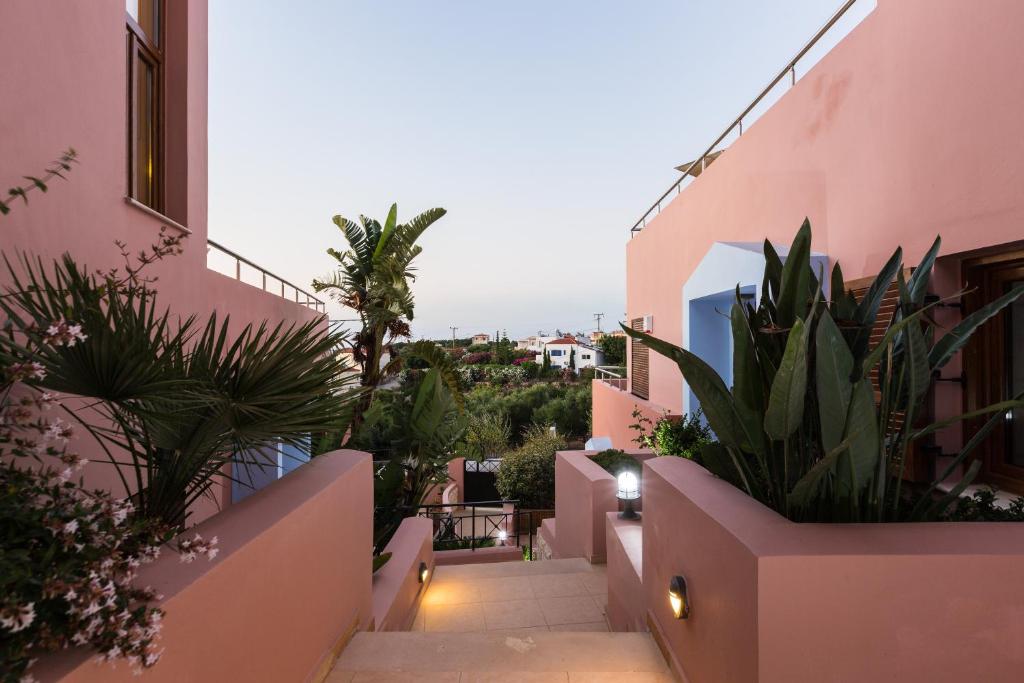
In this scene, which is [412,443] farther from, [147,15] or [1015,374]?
[1015,374]

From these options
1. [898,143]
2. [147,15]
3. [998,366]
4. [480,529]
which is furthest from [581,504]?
[480,529]

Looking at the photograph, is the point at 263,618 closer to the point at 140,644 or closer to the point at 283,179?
the point at 140,644

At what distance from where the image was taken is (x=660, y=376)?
9398mm

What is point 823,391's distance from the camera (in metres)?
1.95

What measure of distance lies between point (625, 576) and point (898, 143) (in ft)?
13.2

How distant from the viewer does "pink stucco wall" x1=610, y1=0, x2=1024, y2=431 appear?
3.34m

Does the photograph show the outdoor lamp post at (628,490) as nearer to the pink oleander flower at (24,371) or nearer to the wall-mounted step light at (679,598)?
the wall-mounted step light at (679,598)

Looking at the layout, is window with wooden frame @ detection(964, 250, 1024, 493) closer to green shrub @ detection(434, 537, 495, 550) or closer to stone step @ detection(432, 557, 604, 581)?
stone step @ detection(432, 557, 604, 581)

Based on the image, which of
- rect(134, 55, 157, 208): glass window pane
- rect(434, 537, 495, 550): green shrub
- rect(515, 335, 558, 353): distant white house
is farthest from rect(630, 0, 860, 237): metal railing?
rect(515, 335, 558, 353): distant white house

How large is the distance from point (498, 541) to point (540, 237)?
23.3 meters

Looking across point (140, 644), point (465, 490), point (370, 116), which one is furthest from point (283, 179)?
point (140, 644)

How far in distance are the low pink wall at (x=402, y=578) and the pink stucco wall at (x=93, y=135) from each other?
1524mm

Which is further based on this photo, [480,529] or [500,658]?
[480,529]

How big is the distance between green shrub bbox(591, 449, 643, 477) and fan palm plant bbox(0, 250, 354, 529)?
4375mm
